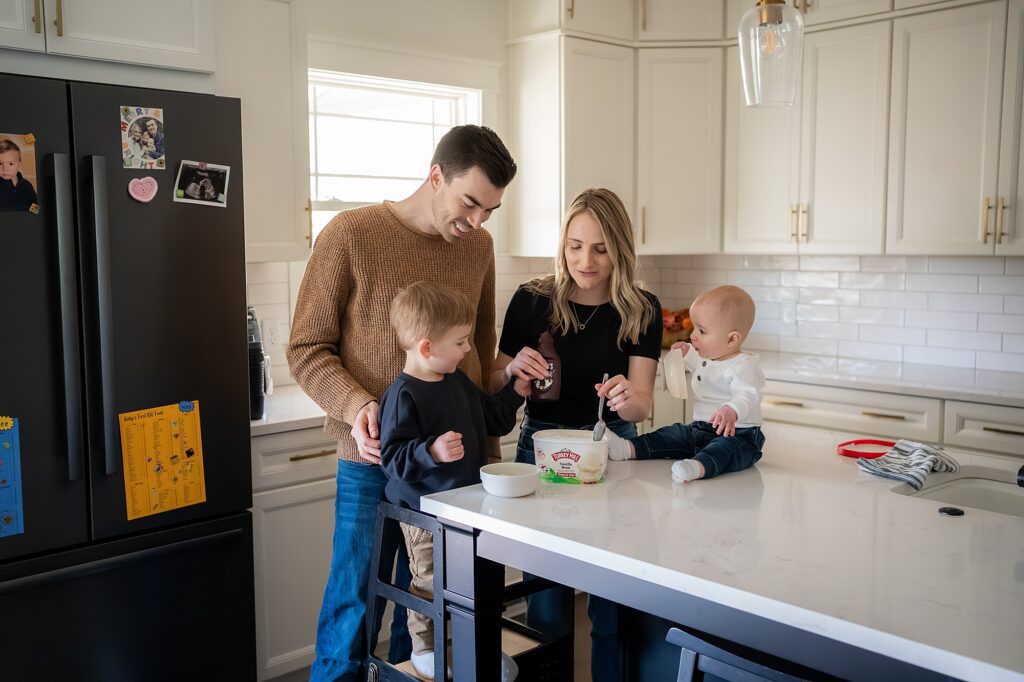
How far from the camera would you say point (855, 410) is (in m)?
3.62

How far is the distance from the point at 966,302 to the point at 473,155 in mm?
2747

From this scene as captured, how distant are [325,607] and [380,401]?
1.70ft

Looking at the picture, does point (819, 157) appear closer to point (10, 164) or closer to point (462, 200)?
point (462, 200)

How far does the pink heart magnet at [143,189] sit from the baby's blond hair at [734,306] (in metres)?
1.48

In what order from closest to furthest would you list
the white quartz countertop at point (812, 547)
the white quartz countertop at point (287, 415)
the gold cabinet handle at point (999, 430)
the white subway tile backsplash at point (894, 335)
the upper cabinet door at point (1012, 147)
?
the white quartz countertop at point (812, 547) < the white quartz countertop at point (287, 415) < the gold cabinet handle at point (999, 430) < the upper cabinet door at point (1012, 147) < the white subway tile backsplash at point (894, 335)

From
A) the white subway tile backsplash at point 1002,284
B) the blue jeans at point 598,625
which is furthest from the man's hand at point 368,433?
the white subway tile backsplash at point 1002,284

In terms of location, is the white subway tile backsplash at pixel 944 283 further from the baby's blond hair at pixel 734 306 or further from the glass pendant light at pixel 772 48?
the glass pendant light at pixel 772 48

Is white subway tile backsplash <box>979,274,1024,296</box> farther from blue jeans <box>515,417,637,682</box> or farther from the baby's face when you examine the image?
the baby's face

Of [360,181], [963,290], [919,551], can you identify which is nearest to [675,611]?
[919,551]

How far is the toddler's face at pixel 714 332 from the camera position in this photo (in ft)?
6.90

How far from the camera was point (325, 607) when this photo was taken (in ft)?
7.07

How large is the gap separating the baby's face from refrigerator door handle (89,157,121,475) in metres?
0.17

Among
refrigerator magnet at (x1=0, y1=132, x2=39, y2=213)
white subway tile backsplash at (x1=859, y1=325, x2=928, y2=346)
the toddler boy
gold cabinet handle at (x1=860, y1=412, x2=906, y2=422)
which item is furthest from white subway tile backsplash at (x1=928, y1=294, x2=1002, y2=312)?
refrigerator magnet at (x1=0, y1=132, x2=39, y2=213)

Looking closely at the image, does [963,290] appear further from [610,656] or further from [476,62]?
[610,656]
